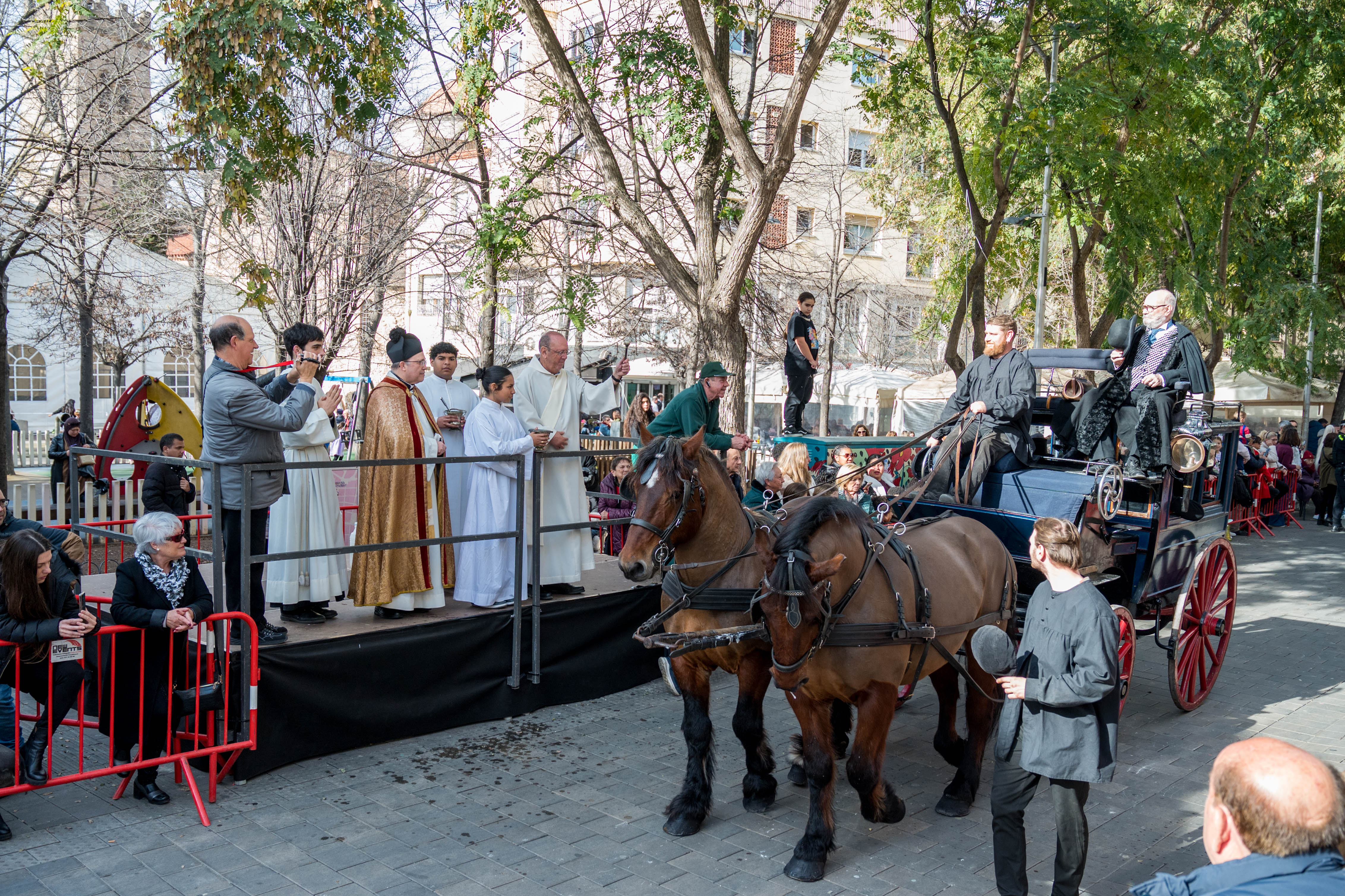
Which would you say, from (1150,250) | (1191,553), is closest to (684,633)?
(1191,553)

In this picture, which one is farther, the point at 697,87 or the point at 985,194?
the point at 985,194

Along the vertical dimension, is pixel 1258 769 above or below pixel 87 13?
below

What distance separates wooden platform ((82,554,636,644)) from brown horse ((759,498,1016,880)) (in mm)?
2118

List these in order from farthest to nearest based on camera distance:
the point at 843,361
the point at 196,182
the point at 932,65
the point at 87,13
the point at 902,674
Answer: the point at 843,361 < the point at 196,182 < the point at 932,65 < the point at 87,13 < the point at 902,674

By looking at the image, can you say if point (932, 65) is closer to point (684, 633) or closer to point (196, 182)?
point (684, 633)

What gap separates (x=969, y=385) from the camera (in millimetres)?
7074

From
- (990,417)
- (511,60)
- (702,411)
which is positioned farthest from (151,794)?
(511,60)

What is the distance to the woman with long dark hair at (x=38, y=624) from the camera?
4.84m

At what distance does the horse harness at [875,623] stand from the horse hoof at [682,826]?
103 centimetres

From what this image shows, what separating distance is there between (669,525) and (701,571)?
0.40 meters

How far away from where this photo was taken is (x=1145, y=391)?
6.96 metres

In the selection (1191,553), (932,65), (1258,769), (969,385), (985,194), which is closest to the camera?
(1258,769)

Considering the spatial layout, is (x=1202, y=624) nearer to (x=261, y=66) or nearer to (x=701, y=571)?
(x=701, y=571)

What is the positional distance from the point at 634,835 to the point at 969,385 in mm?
3919
